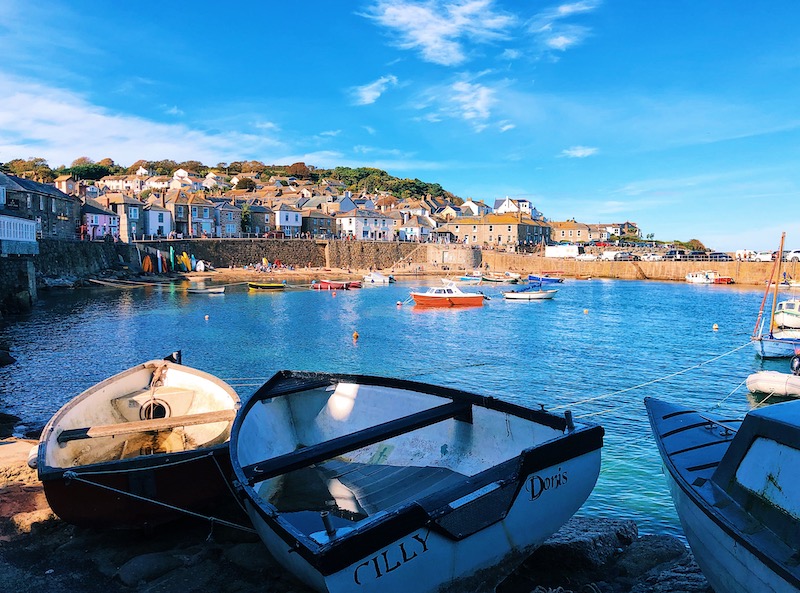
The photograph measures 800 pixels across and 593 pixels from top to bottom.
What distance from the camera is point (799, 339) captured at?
1089 inches

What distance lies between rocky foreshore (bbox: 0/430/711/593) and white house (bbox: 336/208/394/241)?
98.3 metres

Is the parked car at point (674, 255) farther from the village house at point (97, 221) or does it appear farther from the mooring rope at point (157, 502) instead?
the mooring rope at point (157, 502)

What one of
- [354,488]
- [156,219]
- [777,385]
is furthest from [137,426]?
[156,219]

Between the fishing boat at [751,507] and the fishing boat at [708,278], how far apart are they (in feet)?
330

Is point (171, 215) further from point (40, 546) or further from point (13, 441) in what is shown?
point (40, 546)

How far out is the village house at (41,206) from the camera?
49.8 metres

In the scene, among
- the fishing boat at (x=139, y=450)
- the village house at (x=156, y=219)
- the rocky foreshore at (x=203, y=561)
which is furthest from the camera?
the village house at (x=156, y=219)

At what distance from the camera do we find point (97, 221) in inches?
2874

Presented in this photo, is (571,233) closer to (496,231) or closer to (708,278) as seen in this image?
(496,231)

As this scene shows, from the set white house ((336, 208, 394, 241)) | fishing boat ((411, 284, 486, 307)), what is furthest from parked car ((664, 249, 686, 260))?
fishing boat ((411, 284, 486, 307))

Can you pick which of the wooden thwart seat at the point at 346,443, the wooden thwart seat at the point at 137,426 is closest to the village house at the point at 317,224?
the wooden thwart seat at the point at 137,426

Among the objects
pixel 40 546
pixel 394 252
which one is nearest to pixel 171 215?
pixel 394 252

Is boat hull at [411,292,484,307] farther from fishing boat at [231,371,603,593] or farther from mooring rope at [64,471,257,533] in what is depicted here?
mooring rope at [64,471,257,533]

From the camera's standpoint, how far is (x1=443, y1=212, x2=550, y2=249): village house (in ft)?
388
